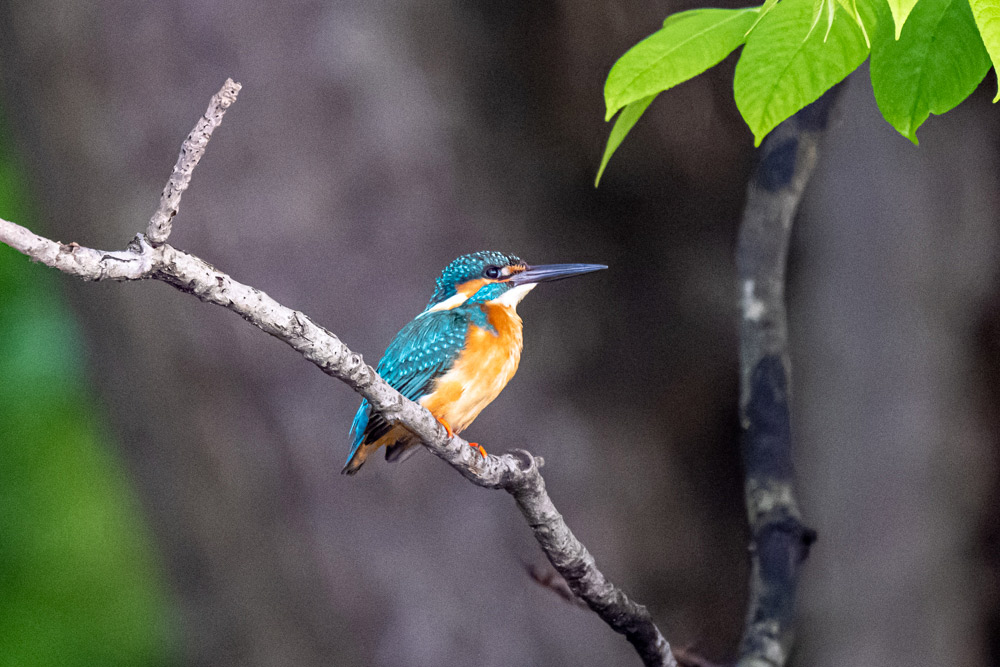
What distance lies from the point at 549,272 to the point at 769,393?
36 cm

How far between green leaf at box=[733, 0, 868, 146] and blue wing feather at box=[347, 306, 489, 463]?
1.12 feet

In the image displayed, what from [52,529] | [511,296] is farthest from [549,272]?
[52,529]

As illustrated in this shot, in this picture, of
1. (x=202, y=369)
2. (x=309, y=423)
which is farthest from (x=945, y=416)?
(x=202, y=369)

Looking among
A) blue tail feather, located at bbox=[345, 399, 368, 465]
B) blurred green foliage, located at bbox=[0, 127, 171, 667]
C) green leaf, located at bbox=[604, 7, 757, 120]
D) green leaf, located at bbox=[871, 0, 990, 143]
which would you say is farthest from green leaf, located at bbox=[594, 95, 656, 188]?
blurred green foliage, located at bbox=[0, 127, 171, 667]

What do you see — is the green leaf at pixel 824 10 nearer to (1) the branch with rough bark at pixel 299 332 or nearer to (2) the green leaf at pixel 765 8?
(2) the green leaf at pixel 765 8

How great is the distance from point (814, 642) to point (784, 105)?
0.72 m

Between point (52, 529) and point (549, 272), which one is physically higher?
point (549, 272)

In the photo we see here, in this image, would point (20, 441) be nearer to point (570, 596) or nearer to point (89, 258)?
point (570, 596)

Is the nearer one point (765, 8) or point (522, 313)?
point (765, 8)

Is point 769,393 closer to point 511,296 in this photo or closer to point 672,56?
point 511,296

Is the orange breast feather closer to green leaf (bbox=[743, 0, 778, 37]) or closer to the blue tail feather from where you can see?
the blue tail feather

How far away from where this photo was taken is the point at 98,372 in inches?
37.1

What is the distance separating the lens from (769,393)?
38.1 inches

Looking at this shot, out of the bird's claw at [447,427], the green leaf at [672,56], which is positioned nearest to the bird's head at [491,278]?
the bird's claw at [447,427]
